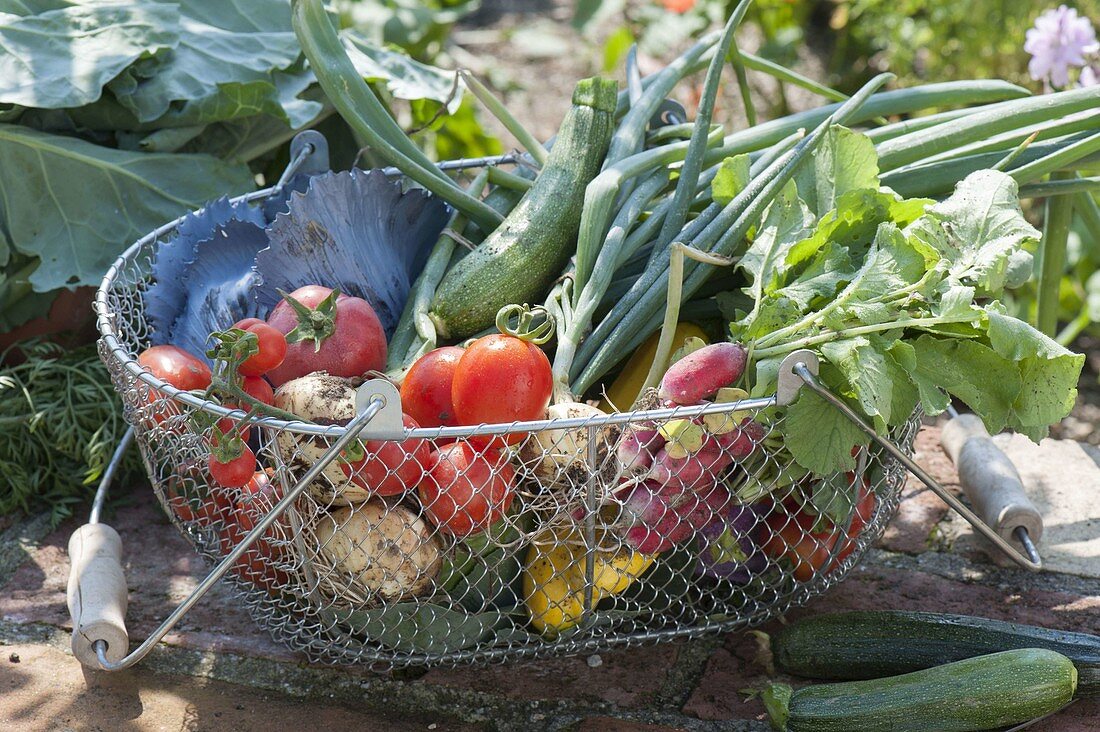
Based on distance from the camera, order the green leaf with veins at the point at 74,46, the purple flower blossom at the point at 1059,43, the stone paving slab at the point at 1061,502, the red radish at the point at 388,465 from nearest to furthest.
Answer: the red radish at the point at 388,465 → the stone paving slab at the point at 1061,502 → the green leaf with veins at the point at 74,46 → the purple flower blossom at the point at 1059,43

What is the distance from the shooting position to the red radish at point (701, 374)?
1.27 m

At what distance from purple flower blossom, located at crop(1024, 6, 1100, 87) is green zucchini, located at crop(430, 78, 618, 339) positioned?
113 centimetres

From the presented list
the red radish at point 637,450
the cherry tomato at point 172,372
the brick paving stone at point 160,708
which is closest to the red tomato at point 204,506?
the cherry tomato at point 172,372

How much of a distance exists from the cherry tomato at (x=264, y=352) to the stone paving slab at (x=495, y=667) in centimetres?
45

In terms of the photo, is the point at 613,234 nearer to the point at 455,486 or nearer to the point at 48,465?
the point at 455,486

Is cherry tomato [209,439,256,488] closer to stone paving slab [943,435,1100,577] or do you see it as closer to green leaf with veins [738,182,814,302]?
green leaf with veins [738,182,814,302]

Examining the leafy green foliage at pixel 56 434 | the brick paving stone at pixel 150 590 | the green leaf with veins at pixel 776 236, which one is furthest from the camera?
the leafy green foliage at pixel 56 434

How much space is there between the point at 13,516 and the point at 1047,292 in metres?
1.83

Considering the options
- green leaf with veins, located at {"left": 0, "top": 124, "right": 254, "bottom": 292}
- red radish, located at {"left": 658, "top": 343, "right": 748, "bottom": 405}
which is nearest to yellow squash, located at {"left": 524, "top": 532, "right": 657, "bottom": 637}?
red radish, located at {"left": 658, "top": 343, "right": 748, "bottom": 405}

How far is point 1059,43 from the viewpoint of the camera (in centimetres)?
229

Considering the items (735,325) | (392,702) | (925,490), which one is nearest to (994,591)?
(925,490)

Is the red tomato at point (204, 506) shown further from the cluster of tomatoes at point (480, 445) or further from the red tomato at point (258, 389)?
the cluster of tomatoes at point (480, 445)

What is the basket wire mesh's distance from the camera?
124cm

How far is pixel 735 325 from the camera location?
135cm
